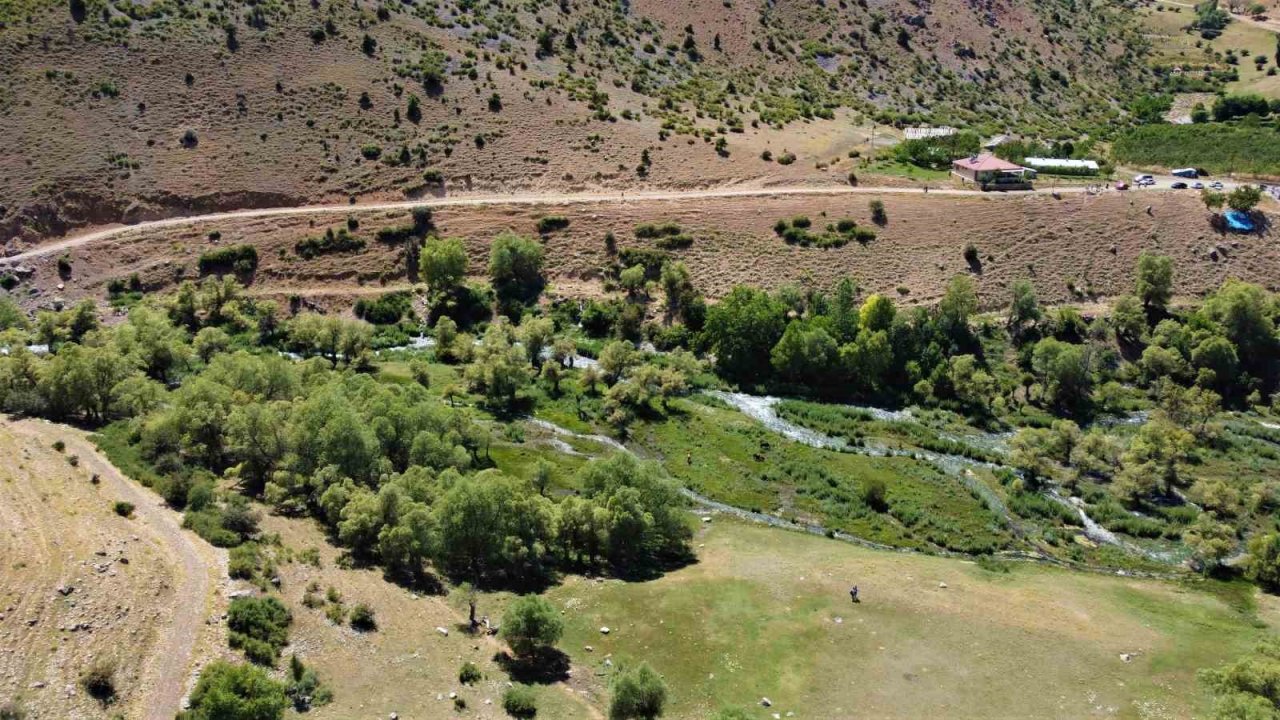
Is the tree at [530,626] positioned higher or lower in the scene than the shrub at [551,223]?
lower

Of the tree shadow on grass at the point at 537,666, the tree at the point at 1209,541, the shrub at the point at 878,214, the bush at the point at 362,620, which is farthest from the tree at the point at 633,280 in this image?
the bush at the point at 362,620

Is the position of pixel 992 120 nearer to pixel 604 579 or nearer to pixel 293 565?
pixel 604 579

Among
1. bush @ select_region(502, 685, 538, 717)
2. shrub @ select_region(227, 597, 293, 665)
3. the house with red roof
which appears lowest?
bush @ select_region(502, 685, 538, 717)

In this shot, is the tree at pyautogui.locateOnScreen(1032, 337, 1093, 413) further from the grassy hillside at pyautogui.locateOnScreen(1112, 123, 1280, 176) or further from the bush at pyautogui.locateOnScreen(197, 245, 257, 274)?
the bush at pyautogui.locateOnScreen(197, 245, 257, 274)

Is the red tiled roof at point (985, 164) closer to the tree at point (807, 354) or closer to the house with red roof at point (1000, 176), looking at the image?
the house with red roof at point (1000, 176)

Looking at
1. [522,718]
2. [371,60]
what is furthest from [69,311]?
[522,718]

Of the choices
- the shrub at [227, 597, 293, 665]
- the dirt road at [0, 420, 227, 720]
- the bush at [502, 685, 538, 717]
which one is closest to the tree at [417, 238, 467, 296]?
the dirt road at [0, 420, 227, 720]

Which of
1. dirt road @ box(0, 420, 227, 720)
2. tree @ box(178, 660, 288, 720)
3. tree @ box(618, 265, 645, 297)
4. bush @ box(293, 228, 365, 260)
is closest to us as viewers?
tree @ box(178, 660, 288, 720)
